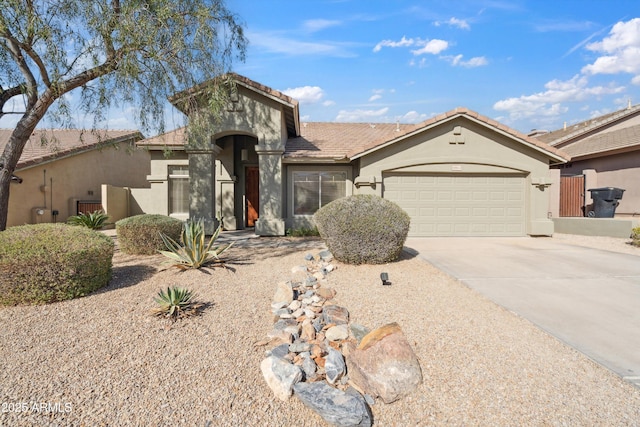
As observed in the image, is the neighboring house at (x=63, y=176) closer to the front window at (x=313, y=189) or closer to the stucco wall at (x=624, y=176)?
the front window at (x=313, y=189)

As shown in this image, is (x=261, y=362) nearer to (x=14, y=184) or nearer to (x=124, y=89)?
(x=124, y=89)

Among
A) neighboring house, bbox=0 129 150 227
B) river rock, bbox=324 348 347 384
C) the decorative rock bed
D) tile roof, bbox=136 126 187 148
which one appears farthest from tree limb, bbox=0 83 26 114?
river rock, bbox=324 348 347 384

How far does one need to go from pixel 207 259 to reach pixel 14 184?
1144 cm

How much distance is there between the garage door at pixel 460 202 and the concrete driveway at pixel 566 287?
1649mm

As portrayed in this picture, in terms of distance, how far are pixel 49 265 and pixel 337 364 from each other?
470 centimetres

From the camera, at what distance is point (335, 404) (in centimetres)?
302

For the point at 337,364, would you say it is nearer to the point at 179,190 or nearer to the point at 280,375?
the point at 280,375

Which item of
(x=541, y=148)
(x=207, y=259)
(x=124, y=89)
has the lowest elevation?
(x=207, y=259)

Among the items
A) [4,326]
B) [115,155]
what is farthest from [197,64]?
[115,155]

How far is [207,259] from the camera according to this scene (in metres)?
7.21

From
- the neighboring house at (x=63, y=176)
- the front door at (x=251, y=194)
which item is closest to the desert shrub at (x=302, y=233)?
the front door at (x=251, y=194)

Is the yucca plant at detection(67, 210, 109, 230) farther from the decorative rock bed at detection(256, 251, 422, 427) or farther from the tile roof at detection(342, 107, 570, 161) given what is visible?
the decorative rock bed at detection(256, 251, 422, 427)

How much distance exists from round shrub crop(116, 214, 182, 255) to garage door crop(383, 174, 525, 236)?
7.48 m

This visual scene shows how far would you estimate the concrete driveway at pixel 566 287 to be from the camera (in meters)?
3.92
